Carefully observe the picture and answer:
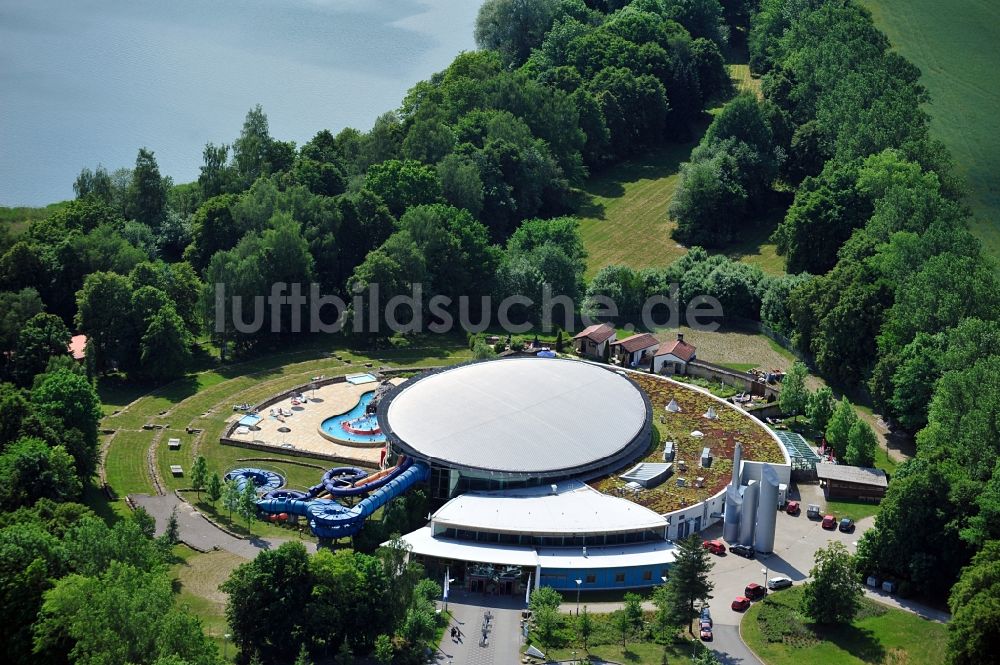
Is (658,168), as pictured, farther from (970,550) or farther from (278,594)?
(278,594)

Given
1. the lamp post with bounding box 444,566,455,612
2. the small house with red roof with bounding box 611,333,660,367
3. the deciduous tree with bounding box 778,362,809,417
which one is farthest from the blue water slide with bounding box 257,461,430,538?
the deciduous tree with bounding box 778,362,809,417

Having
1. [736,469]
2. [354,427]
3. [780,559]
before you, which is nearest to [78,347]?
[354,427]

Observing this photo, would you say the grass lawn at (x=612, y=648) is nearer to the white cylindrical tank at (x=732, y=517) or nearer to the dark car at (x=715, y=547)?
the dark car at (x=715, y=547)

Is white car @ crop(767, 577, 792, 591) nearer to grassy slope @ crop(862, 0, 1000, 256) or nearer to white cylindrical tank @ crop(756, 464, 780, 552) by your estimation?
white cylindrical tank @ crop(756, 464, 780, 552)

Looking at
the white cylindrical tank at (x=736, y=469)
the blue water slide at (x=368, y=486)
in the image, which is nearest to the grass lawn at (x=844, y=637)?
the white cylindrical tank at (x=736, y=469)

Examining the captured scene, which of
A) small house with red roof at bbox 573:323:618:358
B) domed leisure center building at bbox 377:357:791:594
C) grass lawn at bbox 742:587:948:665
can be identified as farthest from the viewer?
small house with red roof at bbox 573:323:618:358

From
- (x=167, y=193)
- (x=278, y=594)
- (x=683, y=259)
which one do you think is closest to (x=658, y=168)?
(x=683, y=259)

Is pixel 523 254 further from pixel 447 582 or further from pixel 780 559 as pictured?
pixel 447 582
